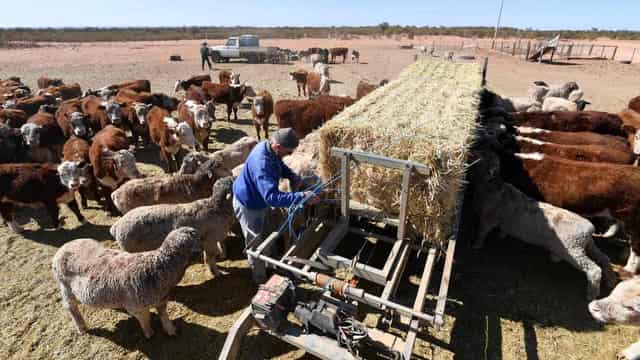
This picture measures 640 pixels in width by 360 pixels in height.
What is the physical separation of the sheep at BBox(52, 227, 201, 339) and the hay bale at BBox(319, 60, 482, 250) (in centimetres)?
227

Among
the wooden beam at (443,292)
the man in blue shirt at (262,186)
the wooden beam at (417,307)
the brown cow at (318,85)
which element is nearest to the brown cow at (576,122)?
the wooden beam at (443,292)

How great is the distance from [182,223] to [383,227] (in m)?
3.20

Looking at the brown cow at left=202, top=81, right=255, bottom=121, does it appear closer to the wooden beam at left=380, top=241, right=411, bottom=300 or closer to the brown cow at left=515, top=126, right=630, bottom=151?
the brown cow at left=515, top=126, right=630, bottom=151

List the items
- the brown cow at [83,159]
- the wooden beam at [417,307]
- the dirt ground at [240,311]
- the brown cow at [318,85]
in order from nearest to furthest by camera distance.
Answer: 1. the wooden beam at [417,307]
2. the dirt ground at [240,311]
3. the brown cow at [83,159]
4. the brown cow at [318,85]

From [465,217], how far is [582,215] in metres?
1.84

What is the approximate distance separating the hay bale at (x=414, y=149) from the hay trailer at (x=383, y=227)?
0.01 m

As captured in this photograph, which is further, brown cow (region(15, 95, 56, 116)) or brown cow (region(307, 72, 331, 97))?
brown cow (region(307, 72, 331, 97))

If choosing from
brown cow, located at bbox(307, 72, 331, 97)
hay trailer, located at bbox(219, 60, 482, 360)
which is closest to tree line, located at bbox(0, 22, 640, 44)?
brown cow, located at bbox(307, 72, 331, 97)

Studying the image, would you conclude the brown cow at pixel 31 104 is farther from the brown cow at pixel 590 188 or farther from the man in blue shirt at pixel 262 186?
the brown cow at pixel 590 188

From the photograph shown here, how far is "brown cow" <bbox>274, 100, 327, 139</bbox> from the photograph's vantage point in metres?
10.4

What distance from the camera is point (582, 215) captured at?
208 inches

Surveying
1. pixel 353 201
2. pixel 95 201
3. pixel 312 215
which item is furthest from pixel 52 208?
pixel 353 201

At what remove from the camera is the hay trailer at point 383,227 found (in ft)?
10.5

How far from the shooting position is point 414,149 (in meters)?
3.98
